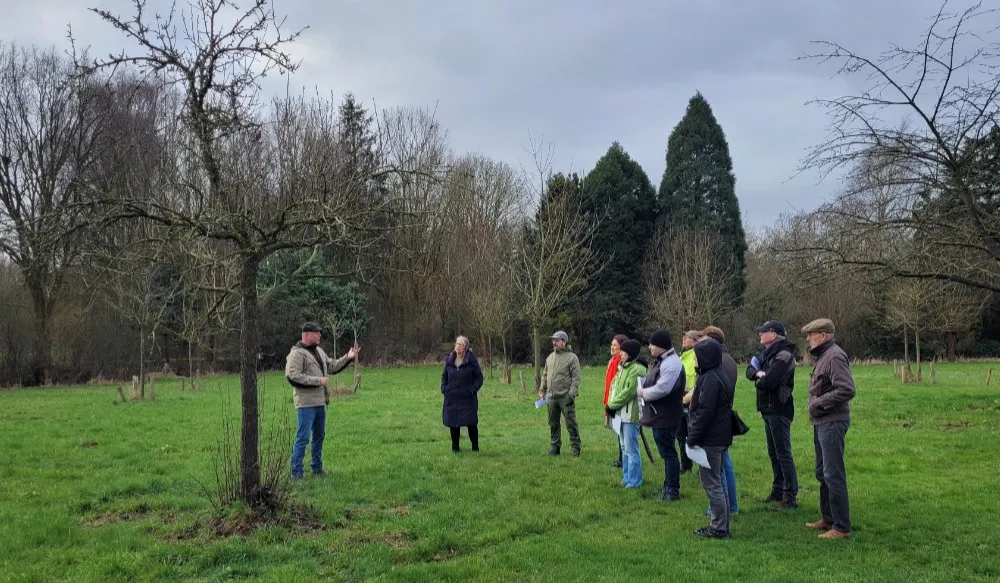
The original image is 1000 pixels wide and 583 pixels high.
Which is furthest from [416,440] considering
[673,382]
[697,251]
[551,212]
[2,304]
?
[2,304]

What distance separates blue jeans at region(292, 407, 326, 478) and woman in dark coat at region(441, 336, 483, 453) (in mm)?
1927

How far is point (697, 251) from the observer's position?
102 ft

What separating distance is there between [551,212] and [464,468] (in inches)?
555

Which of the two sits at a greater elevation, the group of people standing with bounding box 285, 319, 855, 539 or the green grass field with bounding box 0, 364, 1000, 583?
the group of people standing with bounding box 285, 319, 855, 539

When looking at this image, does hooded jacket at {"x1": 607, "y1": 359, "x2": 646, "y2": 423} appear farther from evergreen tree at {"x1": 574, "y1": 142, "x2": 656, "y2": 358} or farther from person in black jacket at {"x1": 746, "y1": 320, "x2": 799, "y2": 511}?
evergreen tree at {"x1": 574, "y1": 142, "x2": 656, "y2": 358}

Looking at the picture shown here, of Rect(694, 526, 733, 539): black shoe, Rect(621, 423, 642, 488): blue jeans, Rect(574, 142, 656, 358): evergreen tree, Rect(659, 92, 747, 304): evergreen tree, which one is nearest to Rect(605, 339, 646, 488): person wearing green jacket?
Rect(621, 423, 642, 488): blue jeans

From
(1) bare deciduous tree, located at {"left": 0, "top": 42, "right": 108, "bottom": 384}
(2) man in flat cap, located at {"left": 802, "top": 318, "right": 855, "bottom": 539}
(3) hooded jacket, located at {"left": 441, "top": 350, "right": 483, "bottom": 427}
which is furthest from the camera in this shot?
(1) bare deciduous tree, located at {"left": 0, "top": 42, "right": 108, "bottom": 384}

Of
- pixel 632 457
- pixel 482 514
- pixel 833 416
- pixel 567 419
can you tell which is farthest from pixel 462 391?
pixel 833 416

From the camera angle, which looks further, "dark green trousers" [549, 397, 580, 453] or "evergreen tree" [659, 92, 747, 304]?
"evergreen tree" [659, 92, 747, 304]

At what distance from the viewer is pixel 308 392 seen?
28.6 feet

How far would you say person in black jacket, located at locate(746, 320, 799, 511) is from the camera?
7188 mm

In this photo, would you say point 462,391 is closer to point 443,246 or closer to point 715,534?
point 715,534

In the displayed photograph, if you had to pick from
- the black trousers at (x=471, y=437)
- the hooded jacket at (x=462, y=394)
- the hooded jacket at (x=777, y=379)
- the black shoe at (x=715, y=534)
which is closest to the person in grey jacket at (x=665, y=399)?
the hooded jacket at (x=777, y=379)

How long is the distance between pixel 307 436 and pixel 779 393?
541cm
